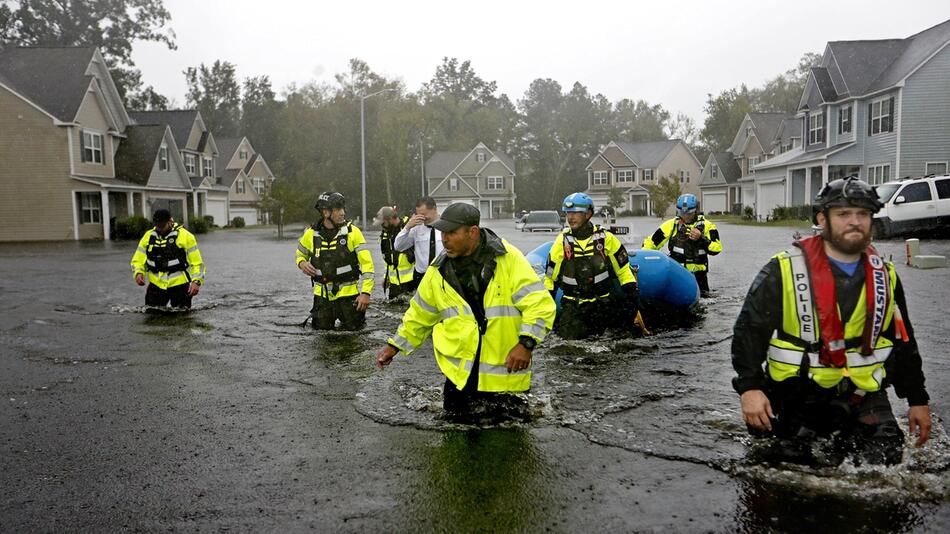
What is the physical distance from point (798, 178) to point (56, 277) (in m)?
37.6

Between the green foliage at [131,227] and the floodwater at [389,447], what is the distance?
28961 mm

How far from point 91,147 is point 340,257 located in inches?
1367

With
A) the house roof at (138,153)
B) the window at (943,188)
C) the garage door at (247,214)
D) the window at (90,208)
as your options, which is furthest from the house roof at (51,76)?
the window at (943,188)

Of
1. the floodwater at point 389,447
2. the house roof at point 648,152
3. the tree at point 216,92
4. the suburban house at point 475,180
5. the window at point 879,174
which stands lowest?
the floodwater at point 389,447

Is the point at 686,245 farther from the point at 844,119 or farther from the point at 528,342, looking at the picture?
the point at 844,119

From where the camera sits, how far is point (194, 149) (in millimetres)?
54781

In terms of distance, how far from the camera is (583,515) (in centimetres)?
397

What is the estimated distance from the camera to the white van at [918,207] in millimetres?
23500


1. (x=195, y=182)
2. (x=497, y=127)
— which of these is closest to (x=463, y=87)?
(x=497, y=127)

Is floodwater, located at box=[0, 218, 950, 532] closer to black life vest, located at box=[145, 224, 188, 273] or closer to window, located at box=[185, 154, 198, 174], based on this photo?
black life vest, located at box=[145, 224, 188, 273]

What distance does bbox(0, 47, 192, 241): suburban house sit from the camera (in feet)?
119

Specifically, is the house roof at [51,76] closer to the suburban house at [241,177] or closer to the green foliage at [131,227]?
the green foliage at [131,227]

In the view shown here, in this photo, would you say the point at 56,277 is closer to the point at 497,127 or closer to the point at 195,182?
the point at 195,182

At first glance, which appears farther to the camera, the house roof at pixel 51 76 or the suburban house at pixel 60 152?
the house roof at pixel 51 76
